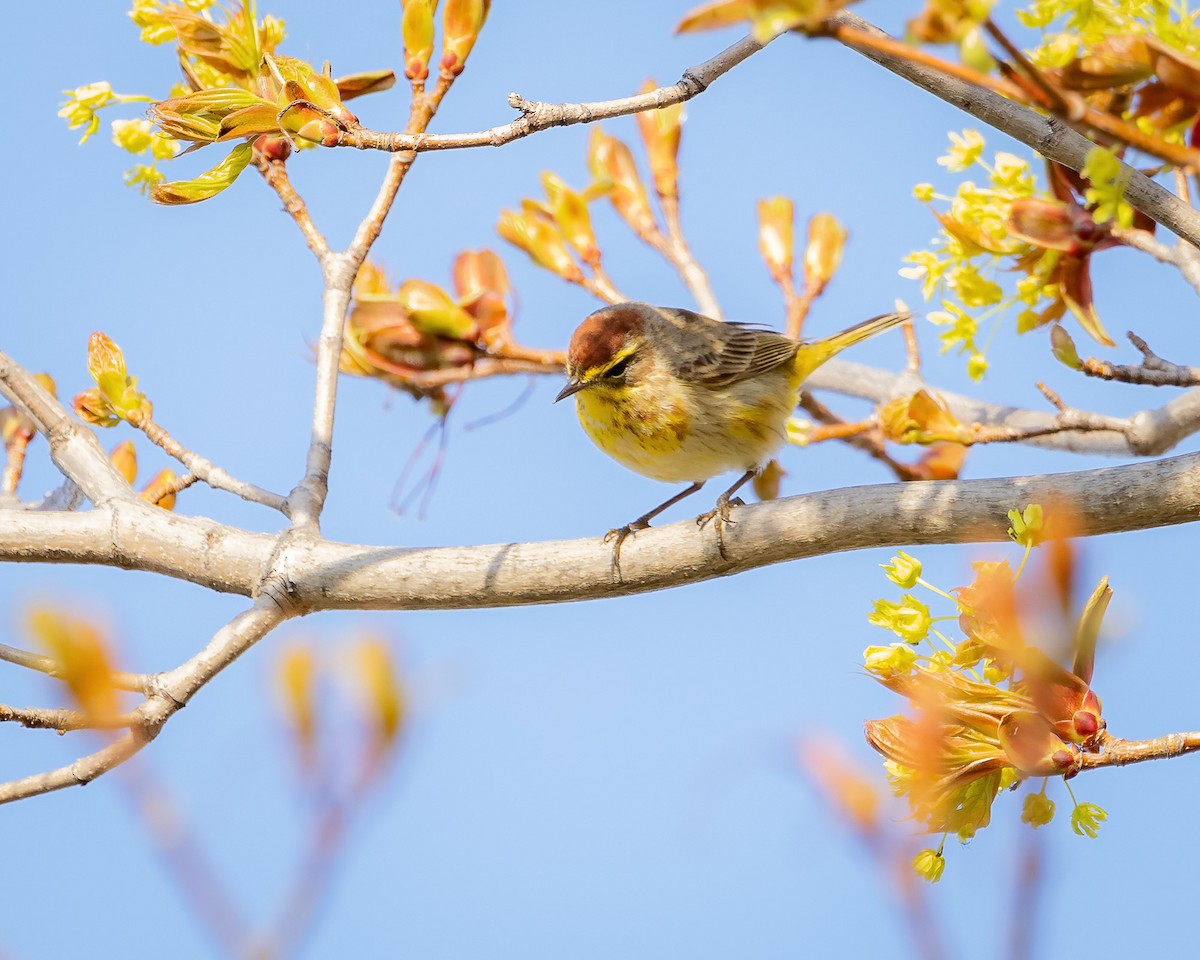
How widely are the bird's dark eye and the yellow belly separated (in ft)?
0.26

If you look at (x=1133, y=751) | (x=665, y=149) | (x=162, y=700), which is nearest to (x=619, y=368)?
(x=665, y=149)

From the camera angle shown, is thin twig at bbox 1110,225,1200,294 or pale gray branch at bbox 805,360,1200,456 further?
pale gray branch at bbox 805,360,1200,456

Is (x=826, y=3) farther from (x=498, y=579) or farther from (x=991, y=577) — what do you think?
(x=498, y=579)

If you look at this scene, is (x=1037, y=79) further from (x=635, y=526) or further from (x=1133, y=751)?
(x=635, y=526)

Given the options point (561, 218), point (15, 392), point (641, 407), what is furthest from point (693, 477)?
A: point (15, 392)

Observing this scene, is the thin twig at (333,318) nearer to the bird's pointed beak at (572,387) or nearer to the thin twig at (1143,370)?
the bird's pointed beak at (572,387)

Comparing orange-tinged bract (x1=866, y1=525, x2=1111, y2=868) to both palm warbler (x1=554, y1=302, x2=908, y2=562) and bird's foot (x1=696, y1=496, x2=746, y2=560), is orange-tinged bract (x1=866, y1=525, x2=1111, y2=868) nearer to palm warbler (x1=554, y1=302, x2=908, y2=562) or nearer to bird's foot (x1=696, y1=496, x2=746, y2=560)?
bird's foot (x1=696, y1=496, x2=746, y2=560)

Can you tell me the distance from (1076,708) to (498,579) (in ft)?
4.77

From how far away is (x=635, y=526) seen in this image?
4.38m

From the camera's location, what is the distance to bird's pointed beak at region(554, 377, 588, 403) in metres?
4.27

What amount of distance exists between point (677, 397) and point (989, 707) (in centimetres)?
275

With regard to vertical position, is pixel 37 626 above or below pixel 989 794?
above

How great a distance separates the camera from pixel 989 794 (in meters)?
2.10

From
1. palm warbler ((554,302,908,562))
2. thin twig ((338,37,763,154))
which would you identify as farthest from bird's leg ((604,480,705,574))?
thin twig ((338,37,763,154))
